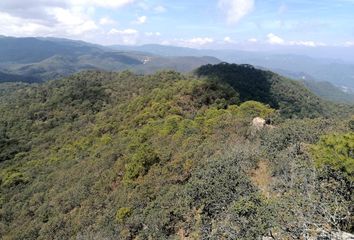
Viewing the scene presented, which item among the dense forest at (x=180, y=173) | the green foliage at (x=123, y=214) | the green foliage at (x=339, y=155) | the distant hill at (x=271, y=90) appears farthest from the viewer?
the distant hill at (x=271, y=90)

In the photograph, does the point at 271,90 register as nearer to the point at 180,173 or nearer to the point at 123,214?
the point at 180,173

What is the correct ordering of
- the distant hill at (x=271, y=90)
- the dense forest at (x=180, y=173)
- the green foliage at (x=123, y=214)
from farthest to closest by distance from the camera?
the distant hill at (x=271, y=90)
the green foliage at (x=123, y=214)
the dense forest at (x=180, y=173)

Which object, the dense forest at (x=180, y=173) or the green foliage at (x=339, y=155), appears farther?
the green foliage at (x=339, y=155)

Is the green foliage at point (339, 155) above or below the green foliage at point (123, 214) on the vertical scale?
above

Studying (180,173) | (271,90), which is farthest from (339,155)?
(271,90)

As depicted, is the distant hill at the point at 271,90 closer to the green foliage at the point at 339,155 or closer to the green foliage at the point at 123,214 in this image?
the green foliage at the point at 123,214

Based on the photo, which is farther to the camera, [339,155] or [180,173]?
[180,173]

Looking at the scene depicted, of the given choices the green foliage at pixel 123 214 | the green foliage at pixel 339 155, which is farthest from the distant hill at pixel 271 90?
the green foliage at pixel 339 155

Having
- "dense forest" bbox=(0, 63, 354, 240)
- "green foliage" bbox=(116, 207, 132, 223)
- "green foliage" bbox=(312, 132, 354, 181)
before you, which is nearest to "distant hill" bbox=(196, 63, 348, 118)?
"dense forest" bbox=(0, 63, 354, 240)

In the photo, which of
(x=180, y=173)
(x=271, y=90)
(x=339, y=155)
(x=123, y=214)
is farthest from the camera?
(x=271, y=90)

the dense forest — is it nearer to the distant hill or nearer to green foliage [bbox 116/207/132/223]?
green foliage [bbox 116/207/132/223]
